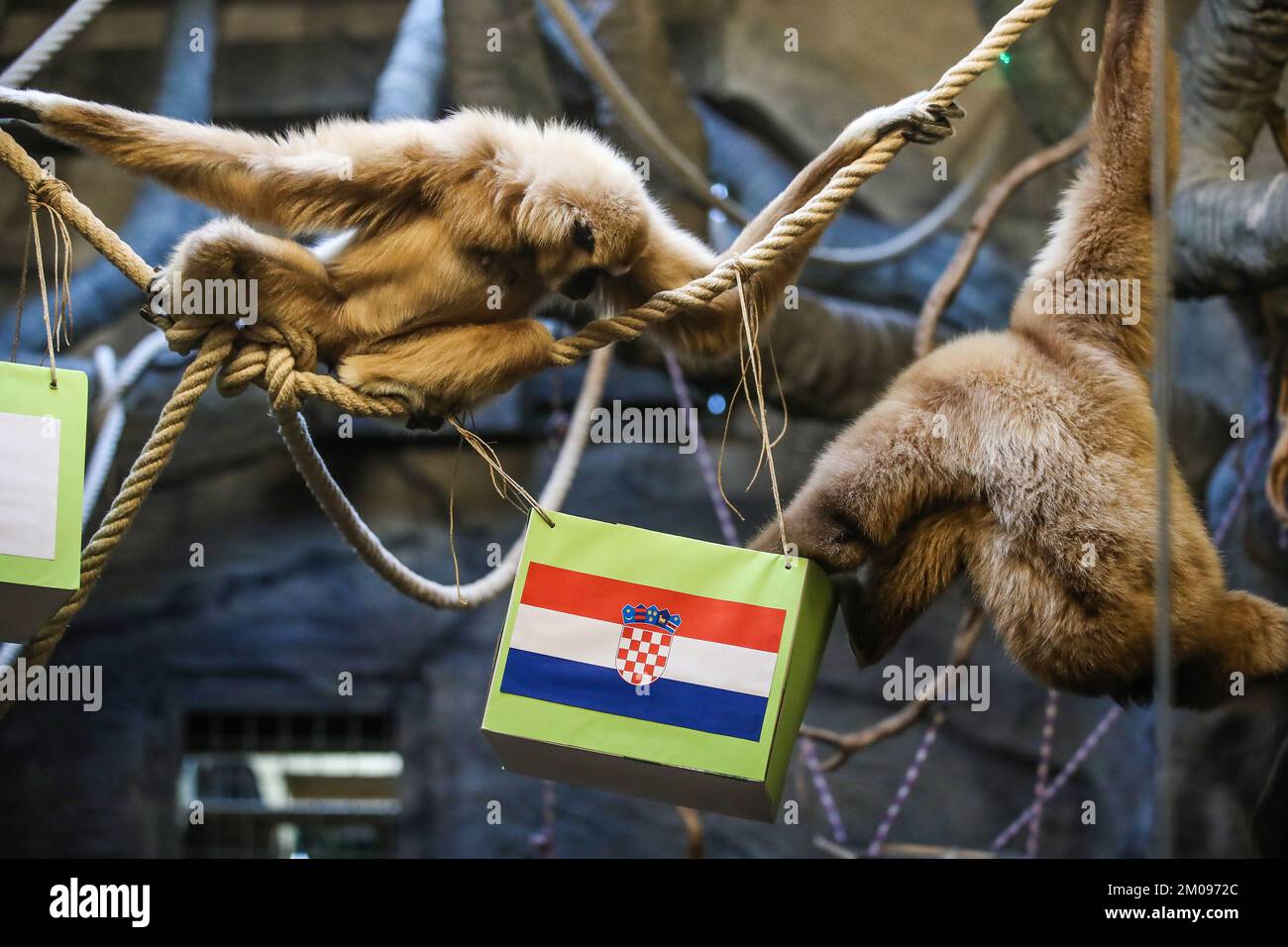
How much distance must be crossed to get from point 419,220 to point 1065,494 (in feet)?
4.61

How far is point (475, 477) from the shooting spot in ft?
18.3

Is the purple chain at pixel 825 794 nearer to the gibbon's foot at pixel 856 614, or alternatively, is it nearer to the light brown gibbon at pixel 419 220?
the gibbon's foot at pixel 856 614

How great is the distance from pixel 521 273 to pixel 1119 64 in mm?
1298

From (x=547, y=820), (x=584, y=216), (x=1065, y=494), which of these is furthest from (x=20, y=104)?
(x=547, y=820)

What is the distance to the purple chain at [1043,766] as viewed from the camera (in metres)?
4.68

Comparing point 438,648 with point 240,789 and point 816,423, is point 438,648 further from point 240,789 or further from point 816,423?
point 816,423

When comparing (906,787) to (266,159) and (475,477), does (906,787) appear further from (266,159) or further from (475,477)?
(266,159)

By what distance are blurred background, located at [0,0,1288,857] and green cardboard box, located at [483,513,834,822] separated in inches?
107

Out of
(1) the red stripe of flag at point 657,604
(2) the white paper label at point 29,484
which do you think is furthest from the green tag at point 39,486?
(1) the red stripe of flag at point 657,604

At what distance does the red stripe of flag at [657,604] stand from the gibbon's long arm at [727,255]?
733mm

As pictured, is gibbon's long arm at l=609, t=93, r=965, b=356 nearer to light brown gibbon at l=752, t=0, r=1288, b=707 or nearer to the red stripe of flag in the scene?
light brown gibbon at l=752, t=0, r=1288, b=707

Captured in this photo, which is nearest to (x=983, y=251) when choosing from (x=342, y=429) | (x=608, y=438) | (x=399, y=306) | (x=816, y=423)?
(x=816, y=423)

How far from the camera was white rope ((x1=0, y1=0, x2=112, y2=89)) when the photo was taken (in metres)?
2.87

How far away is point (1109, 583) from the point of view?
2.12 meters
